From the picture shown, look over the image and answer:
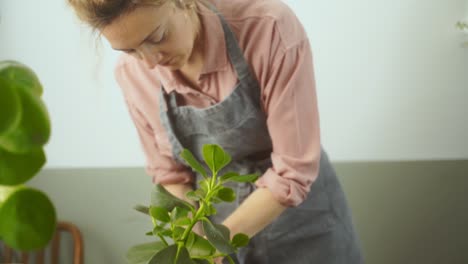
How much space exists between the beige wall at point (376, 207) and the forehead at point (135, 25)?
3.02 feet

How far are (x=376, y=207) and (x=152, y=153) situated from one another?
86 cm

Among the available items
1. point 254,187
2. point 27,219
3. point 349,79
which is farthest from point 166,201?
point 349,79

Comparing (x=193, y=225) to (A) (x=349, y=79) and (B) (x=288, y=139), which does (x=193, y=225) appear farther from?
(A) (x=349, y=79)

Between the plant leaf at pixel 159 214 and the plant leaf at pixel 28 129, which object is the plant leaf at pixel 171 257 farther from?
the plant leaf at pixel 28 129

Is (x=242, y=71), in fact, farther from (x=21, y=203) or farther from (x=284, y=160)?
(x=21, y=203)

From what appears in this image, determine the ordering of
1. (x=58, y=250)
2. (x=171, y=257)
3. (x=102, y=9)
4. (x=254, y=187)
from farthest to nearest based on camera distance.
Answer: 1. (x=58, y=250)
2. (x=254, y=187)
3. (x=102, y=9)
4. (x=171, y=257)

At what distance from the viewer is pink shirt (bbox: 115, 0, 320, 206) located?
78cm

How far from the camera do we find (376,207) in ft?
4.99

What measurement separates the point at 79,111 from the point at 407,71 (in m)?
1.05

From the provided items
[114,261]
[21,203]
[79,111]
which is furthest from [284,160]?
[114,261]

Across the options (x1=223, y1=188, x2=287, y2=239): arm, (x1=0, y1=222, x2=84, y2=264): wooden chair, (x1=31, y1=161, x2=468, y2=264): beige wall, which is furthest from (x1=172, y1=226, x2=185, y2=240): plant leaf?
(x1=0, y1=222, x2=84, y2=264): wooden chair

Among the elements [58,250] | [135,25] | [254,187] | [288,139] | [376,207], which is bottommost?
[58,250]

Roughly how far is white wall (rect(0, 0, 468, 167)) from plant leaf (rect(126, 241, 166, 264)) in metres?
1.01

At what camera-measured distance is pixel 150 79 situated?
933 millimetres
